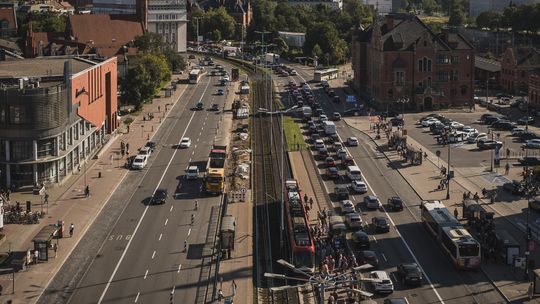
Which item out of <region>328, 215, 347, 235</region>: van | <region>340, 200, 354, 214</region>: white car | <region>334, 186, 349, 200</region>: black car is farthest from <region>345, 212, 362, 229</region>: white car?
<region>334, 186, 349, 200</region>: black car

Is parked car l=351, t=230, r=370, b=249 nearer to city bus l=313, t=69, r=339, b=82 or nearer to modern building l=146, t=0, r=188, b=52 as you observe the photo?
city bus l=313, t=69, r=339, b=82

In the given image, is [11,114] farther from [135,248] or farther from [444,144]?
[444,144]

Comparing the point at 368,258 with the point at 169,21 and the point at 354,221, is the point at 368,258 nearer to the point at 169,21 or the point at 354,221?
the point at 354,221

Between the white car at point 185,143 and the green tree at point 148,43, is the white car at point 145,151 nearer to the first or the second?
the white car at point 185,143

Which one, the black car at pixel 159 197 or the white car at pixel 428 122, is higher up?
the white car at pixel 428 122

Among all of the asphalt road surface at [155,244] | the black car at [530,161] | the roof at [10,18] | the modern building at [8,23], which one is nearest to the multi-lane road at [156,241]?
the asphalt road surface at [155,244]

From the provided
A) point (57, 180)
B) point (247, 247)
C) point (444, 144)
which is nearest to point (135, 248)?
point (247, 247)

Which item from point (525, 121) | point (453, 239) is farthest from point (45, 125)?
point (525, 121)
